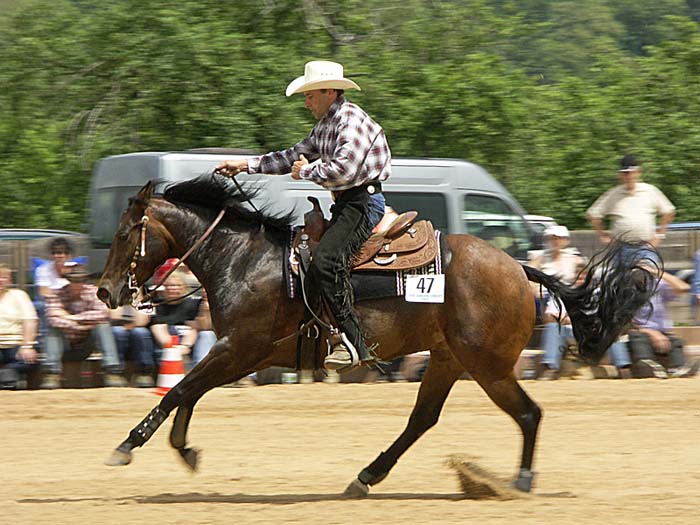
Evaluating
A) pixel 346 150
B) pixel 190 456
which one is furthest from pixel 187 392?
pixel 346 150

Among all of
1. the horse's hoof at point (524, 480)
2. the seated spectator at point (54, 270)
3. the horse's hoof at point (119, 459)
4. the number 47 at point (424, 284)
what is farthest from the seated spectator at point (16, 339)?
the horse's hoof at point (524, 480)

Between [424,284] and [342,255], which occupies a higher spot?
[342,255]

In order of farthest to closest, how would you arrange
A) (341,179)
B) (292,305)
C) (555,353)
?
(555,353)
(292,305)
(341,179)

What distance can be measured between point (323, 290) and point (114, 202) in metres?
7.74

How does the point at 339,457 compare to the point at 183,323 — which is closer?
the point at 339,457

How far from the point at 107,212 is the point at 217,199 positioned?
7085 millimetres

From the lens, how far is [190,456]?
25.9ft

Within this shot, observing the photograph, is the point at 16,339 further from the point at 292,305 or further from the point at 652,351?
the point at 652,351

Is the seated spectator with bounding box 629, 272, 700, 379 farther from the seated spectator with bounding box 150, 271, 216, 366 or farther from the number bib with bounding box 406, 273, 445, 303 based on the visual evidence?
the number bib with bounding box 406, 273, 445, 303

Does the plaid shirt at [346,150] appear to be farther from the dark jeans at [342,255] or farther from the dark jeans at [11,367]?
the dark jeans at [11,367]

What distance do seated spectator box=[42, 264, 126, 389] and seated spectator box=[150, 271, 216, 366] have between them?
1.53ft

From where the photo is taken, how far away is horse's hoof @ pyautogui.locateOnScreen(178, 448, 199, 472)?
7.87 meters

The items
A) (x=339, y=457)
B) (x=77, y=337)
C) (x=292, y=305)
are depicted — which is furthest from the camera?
(x=77, y=337)

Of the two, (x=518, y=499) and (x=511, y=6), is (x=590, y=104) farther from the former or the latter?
(x=518, y=499)
